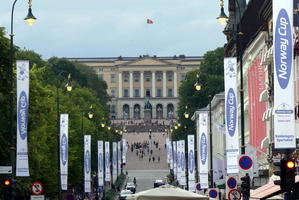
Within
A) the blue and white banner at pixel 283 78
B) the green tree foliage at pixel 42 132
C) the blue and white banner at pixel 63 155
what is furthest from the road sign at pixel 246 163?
the blue and white banner at pixel 63 155

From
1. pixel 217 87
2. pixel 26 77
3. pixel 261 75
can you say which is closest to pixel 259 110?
pixel 261 75

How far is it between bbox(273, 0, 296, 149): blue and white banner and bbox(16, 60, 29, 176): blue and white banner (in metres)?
15.8

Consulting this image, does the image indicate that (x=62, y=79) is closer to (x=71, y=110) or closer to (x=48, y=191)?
(x=71, y=110)

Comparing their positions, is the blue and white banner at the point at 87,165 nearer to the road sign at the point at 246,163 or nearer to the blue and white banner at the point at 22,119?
the blue and white banner at the point at 22,119

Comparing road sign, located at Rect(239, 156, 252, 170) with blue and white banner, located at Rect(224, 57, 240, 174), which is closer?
road sign, located at Rect(239, 156, 252, 170)

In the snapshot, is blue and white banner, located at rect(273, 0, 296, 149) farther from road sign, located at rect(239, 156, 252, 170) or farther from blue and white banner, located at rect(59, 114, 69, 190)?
blue and white banner, located at rect(59, 114, 69, 190)

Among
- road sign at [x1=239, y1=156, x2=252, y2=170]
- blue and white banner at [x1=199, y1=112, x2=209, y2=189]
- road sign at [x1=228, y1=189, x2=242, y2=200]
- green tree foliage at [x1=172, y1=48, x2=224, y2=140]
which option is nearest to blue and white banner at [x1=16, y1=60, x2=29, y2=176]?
road sign at [x1=228, y1=189, x2=242, y2=200]

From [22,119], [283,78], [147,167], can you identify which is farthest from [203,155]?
[147,167]

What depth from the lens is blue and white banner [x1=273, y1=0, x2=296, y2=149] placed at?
25.7 metres

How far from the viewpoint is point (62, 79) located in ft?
452

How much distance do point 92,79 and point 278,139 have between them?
15202cm

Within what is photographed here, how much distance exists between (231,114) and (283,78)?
44.4ft

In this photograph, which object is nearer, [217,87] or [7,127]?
[7,127]

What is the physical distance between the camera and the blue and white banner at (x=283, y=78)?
84.3 ft
